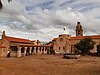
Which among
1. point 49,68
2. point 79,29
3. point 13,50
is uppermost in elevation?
point 79,29

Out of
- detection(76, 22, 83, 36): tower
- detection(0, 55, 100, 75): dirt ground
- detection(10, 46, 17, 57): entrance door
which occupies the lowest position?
detection(0, 55, 100, 75): dirt ground

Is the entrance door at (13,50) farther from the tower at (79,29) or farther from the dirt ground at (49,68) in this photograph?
the tower at (79,29)

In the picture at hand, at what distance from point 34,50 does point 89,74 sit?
154 ft

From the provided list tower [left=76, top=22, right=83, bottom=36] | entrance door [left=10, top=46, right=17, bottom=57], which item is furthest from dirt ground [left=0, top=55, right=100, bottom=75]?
tower [left=76, top=22, right=83, bottom=36]

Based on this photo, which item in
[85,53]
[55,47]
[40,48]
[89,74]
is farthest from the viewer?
[55,47]

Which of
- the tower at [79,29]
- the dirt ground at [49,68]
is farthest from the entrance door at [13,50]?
the tower at [79,29]

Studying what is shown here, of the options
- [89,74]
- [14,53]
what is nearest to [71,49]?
[14,53]

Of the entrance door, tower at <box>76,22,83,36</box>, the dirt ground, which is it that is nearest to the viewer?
the dirt ground

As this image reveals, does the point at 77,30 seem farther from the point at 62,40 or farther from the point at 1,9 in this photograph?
the point at 1,9

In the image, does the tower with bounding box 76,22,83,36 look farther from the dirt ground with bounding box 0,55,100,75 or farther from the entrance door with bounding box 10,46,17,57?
the dirt ground with bounding box 0,55,100,75

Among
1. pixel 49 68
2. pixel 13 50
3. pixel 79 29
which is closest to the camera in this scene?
pixel 49 68

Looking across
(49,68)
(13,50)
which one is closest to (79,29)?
(13,50)

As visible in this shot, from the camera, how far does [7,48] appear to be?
58.3m

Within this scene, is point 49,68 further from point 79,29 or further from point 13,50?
point 79,29
